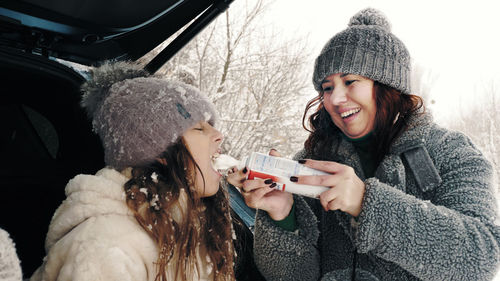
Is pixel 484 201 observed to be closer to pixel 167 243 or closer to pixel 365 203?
pixel 365 203

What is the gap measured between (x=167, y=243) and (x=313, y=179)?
1.91 ft

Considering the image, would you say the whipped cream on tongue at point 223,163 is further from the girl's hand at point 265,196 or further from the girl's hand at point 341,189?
the girl's hand at point 341,189

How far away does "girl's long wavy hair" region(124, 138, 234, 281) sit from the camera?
1197 mm

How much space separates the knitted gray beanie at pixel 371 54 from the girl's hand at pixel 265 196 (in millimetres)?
503

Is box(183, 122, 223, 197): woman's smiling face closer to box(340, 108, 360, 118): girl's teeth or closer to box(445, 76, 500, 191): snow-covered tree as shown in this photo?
box(340, 108, 360, 118): girl's teeth

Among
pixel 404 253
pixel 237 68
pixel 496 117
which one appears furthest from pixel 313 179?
pixel 496 117

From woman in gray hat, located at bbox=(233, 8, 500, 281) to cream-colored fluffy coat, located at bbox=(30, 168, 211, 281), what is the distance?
0.44 metres

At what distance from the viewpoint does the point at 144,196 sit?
4.02 ft

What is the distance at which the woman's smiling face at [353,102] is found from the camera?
1.43 metres

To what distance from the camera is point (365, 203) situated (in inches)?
42.9

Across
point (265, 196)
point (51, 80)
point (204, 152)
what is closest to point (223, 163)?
point (204, 152)

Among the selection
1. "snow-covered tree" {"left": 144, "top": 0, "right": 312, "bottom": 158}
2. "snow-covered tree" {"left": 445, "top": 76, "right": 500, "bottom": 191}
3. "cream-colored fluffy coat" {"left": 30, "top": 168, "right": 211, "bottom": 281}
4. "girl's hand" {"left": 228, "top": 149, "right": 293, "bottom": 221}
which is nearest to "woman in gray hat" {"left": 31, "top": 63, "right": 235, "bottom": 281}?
"cream-colored fluffy coat" {"left": 30, "top": 168, "right": 211, "bottom": 281}

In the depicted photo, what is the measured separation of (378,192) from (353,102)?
483 mm

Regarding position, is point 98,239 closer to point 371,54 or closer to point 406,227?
point 406,227
